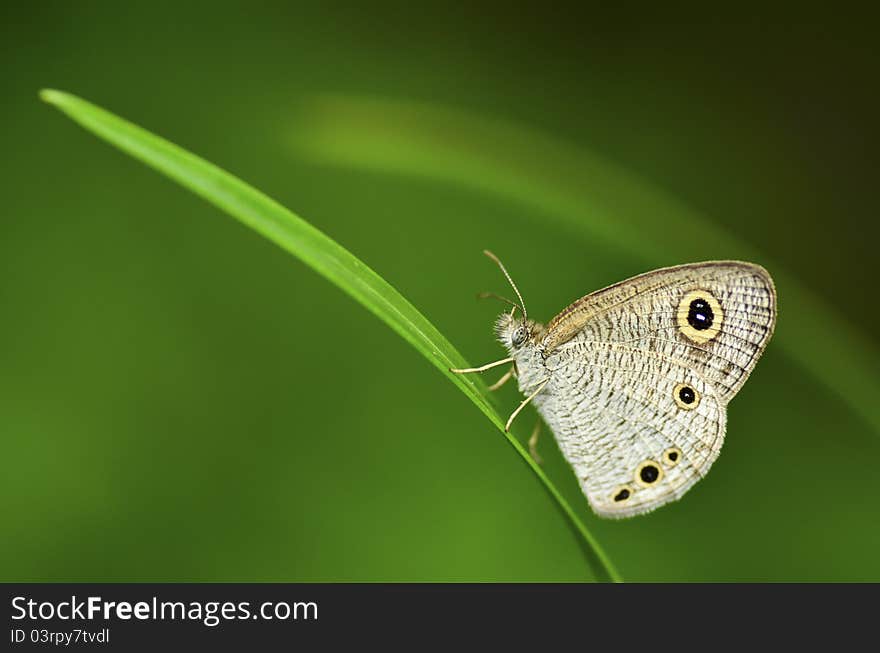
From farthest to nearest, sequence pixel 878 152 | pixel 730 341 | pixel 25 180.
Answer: pixel 878 152 < pixel 25 180 < pixel 730 341

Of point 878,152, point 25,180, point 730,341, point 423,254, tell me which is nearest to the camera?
point 730,341

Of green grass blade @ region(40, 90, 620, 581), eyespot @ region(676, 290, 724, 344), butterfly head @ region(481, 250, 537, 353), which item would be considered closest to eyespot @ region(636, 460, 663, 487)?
eyespot @ region(676, 290, 724, 344)

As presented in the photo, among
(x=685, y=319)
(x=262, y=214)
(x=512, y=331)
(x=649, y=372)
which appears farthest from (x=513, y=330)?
(x=262, y=214)

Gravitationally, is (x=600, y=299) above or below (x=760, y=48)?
below

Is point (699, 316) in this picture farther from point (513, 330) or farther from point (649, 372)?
point (513, 330)

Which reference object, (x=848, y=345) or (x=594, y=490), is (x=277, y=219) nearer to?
(x=594, y=490)

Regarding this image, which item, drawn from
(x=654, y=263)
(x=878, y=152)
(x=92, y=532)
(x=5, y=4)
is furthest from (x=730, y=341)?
(x=5, y=4)
